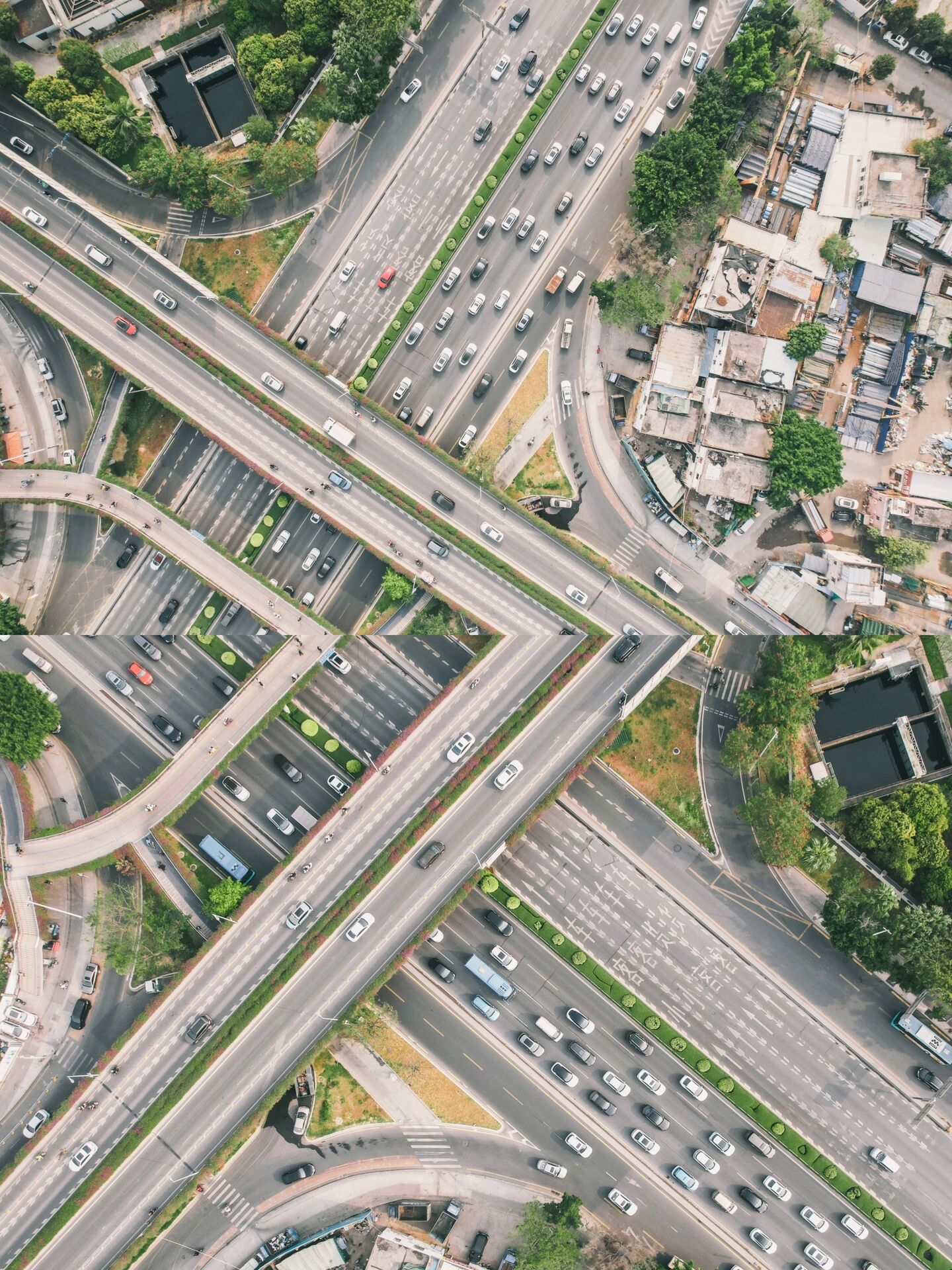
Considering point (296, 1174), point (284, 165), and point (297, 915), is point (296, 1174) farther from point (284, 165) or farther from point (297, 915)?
point (284, 165)

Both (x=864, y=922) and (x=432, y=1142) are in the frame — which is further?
(x=432, y=1142)

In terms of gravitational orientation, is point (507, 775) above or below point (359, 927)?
above

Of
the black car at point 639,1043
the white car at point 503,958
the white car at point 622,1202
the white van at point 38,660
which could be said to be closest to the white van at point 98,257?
the white van at point 38,660

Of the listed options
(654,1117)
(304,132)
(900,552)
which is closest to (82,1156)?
(654,1117)

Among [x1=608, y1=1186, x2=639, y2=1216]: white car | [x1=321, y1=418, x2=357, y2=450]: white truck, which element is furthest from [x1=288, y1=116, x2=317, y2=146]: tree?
[x1=608, y1=1186, x2=639, y2=1216]: white car

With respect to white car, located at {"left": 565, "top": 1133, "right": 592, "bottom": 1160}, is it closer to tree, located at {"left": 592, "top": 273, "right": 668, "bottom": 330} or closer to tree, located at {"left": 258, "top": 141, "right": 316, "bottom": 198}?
tree, located at {"left": 592, "top": 273, "right": 668, "bottom": 330}

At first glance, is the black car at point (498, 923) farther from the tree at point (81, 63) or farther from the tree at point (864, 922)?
the tree at point (81, 63)
